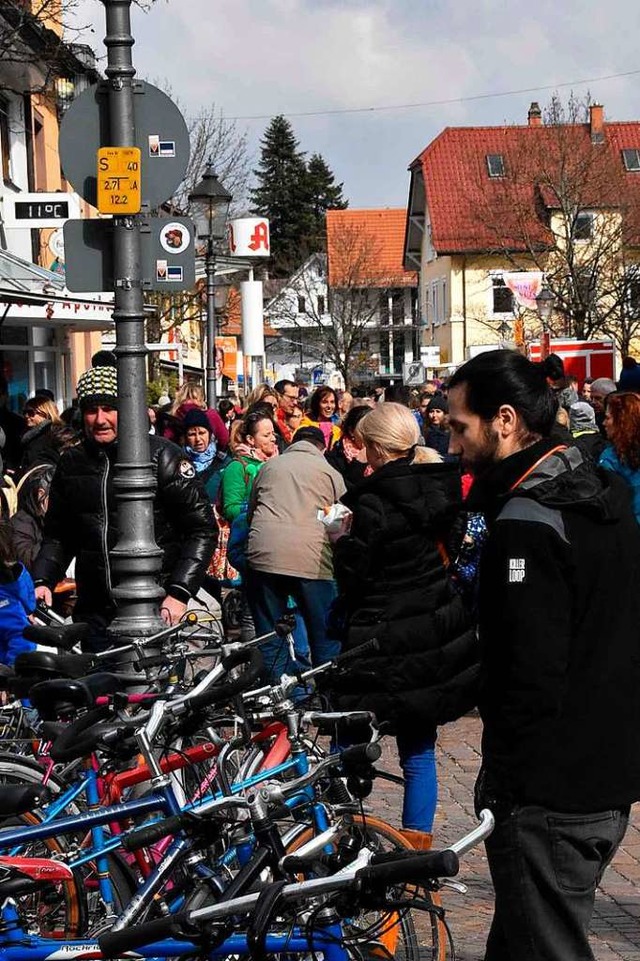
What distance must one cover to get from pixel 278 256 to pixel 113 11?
9919 cm

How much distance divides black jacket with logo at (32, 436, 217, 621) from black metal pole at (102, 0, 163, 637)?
0.08 m

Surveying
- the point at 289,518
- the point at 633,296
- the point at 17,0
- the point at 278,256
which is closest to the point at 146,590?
the point at 289,518

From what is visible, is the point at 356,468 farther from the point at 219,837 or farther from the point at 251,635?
the point at 219,837

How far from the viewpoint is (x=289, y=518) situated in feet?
29.5

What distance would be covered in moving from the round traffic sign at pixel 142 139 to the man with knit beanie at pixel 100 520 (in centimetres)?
95

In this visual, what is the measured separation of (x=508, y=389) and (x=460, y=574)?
2.93 m

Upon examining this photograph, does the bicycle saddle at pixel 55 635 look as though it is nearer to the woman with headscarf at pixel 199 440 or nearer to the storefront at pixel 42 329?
the woman with headscarf at pixel 199 440

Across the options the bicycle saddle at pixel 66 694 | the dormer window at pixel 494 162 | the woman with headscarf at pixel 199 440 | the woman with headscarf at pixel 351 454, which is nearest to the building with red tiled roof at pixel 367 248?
the dormer window at pixel 494 162

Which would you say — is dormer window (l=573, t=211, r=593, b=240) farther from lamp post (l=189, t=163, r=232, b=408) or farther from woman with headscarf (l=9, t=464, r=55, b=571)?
woman with headscarf (l=9, t=464, r=55, b=571)

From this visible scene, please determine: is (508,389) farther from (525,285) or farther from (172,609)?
(525,285)

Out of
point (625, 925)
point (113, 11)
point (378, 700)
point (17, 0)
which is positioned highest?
point (17, 0)

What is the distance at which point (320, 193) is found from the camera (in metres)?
109

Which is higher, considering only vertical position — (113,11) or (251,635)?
(113,11)

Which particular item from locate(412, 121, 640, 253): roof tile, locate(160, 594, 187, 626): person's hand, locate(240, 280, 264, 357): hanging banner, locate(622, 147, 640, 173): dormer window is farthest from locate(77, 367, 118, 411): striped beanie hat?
locate(622, 147, 640, 173): dormer window
